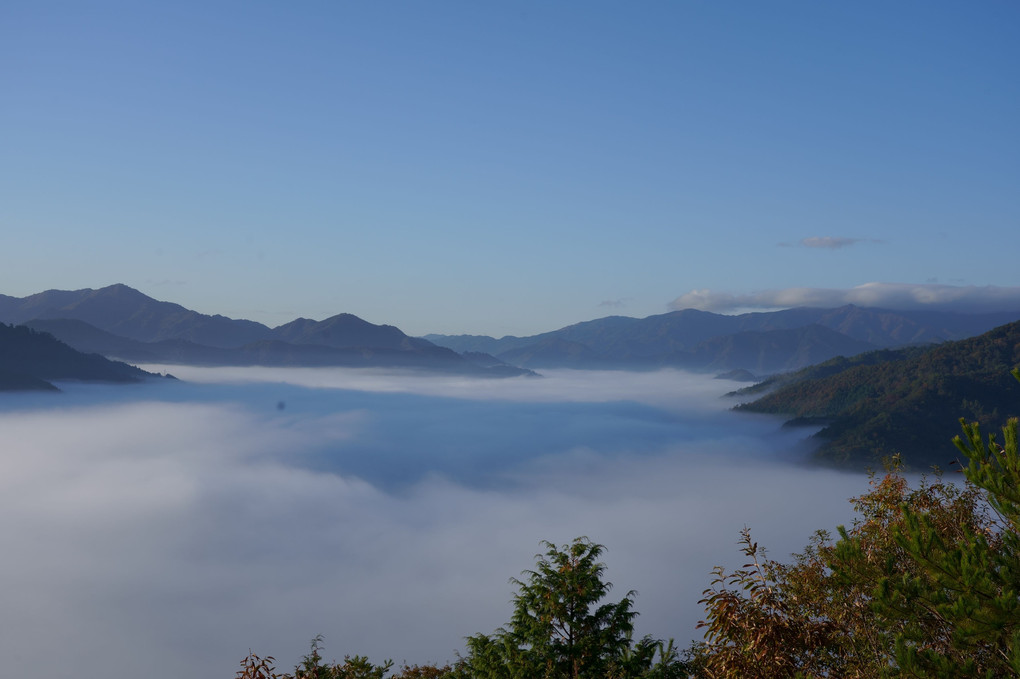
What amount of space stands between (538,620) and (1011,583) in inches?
753

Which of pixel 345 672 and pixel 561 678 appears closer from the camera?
pixel 345 672

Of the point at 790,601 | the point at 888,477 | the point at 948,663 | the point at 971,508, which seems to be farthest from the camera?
the point at 888,477

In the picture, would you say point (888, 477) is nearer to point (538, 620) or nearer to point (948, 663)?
point (948, 663)

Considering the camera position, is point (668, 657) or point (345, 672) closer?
point (345, 672)

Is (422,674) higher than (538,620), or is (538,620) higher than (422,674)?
(538,620)

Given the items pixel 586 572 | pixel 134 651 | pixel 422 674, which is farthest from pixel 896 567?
pixel 134 651

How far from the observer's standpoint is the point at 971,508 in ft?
53.7

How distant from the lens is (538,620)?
28.8m

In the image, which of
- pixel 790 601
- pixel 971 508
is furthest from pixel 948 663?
pixel 971 508

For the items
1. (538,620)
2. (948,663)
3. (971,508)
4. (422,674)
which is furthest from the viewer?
(422,674)

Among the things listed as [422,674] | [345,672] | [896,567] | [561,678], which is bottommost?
[422,674]

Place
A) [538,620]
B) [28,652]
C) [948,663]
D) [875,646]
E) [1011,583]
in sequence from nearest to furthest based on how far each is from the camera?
[948,663] → [1011,583] → [875,646] → [538,620] → [28,652]

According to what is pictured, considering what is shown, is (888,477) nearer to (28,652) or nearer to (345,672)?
(345,672)

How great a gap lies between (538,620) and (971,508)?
17.3 metres
